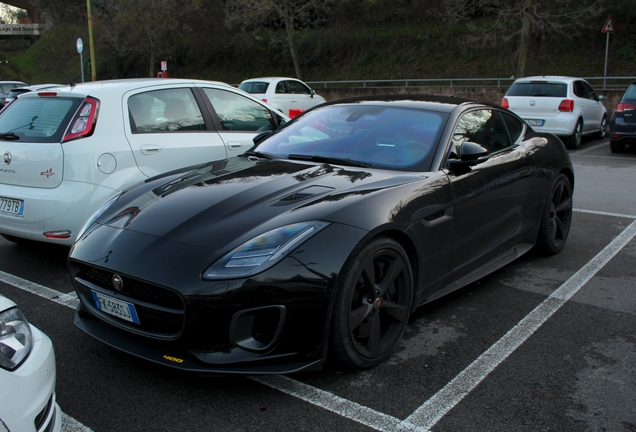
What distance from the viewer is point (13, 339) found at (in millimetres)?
2186

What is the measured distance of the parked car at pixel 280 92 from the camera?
18828 mm

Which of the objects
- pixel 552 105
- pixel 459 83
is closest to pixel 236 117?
pixel 552 105

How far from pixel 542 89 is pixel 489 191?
1065cm

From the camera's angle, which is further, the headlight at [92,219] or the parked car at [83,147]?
the parked car at [83,147]

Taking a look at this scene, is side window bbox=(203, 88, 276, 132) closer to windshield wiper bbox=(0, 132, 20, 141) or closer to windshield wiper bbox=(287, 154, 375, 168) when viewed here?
windshield wiper bbox=(0, 132, 20, 141)

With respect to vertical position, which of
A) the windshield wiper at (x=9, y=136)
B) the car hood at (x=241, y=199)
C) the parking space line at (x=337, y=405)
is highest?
the windshield wiper at (x=9, y=136)

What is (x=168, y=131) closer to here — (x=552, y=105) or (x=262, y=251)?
(x=262, y=251)

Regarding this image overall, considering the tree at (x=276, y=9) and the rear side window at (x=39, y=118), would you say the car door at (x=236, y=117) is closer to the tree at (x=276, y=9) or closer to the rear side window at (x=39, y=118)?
the rear side window at (x=39, y=118)

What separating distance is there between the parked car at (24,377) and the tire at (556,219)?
423 centimetres

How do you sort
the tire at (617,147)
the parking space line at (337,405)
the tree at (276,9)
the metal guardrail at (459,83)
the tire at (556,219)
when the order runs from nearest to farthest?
the parking space line at (337,405) < the tire at (556,219) < the tire at (617,147) < the metal guardrail at (459,83) < the tree at (276,9)

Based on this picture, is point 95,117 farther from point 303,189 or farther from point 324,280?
point 324,280

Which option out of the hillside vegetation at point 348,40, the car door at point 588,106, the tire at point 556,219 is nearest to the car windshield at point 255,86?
the car door at point 588,106

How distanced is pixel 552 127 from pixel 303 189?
11.7 m

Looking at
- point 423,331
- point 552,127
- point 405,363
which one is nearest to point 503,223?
point 423,331
